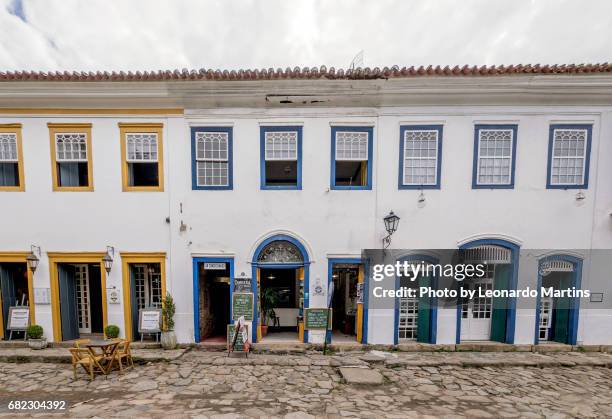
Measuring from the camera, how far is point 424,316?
24.2 ft

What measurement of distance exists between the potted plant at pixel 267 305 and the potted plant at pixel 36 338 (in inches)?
242

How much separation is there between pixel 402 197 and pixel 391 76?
3.27m

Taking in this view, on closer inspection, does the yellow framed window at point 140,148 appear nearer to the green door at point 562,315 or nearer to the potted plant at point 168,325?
the potted plant at point 168,325

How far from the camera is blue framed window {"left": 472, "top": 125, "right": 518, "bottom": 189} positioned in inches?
278

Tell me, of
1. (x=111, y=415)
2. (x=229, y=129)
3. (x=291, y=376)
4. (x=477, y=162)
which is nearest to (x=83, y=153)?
(x=229, y=129)

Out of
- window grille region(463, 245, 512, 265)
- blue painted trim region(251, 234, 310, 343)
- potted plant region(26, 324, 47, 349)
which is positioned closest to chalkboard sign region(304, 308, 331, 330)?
blue painted trim region(251, 234, 310, 343)

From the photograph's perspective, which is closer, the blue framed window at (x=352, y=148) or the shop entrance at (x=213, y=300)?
the blue framed window at (x=352, y=148)

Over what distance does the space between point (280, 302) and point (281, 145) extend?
5.09 metres

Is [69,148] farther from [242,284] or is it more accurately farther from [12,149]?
[242,284]

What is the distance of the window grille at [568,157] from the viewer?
276 inches

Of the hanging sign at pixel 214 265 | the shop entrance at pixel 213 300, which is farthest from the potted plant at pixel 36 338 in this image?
the hanging sign at pixel 214 265

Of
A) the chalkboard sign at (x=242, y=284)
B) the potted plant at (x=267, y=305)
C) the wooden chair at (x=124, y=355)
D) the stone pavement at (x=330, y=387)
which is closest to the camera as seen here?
the stone pavement at (x=330, y=387)

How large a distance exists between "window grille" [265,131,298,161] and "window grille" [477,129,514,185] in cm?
528

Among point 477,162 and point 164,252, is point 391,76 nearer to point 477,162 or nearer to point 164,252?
point 477,162
